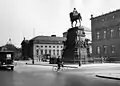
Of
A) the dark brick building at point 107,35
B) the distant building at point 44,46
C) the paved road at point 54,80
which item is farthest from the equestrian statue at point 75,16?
the distant building at point 44,46

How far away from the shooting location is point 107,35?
2136 inches

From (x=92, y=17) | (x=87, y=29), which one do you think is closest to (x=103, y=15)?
(x=92, y=17)

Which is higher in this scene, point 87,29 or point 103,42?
point 87,29

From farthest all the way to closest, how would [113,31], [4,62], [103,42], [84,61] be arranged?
[103,42] < [113,31] < [84,61] < [4,62]

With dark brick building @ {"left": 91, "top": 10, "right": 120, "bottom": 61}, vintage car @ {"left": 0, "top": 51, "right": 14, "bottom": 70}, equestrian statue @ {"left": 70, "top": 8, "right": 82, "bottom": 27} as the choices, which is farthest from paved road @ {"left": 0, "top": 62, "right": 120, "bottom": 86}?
dark brick building @ {"left": 91, "top": 10, "right": 120, "bottom": 61}

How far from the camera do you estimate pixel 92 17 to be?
194 ft

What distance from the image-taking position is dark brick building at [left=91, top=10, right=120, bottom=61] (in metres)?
50.9

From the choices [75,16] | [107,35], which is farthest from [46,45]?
[75,16]

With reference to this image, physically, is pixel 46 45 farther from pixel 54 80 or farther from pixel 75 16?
pixel 54 80

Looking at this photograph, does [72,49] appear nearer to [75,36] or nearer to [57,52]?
[75,36]

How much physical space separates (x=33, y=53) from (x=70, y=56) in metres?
70.7

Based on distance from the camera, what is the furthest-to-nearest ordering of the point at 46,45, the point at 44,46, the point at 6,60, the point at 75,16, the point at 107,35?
the point at 46,45
the point at 44,46
the point at 107,35
the point at 75,16
the point at 6,60

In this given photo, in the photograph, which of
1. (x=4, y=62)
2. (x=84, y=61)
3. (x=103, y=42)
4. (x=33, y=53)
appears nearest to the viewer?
Result: (x=4, y=62)

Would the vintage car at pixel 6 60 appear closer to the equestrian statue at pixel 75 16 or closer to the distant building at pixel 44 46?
the equestrian statue at pixel 75 16
